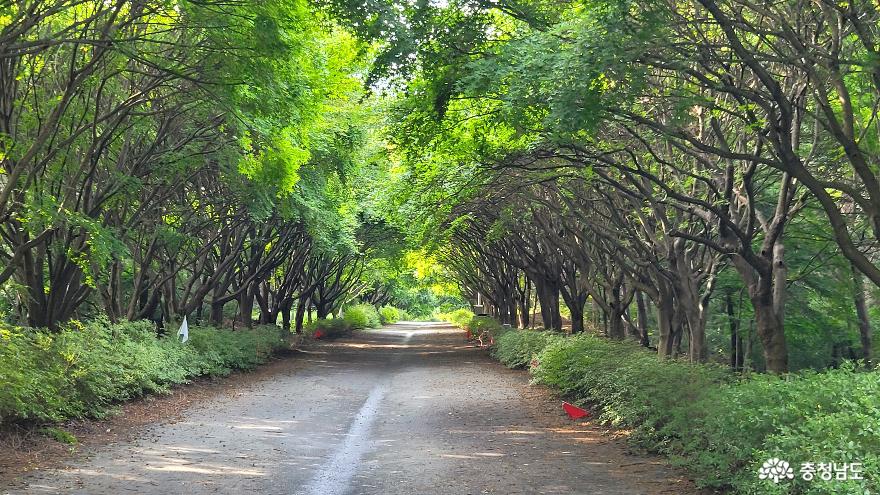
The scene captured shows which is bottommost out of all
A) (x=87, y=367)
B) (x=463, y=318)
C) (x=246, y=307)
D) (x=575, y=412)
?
(x=575, y=412)

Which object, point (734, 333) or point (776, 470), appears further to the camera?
point (734, 333)

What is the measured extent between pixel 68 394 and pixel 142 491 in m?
4.30

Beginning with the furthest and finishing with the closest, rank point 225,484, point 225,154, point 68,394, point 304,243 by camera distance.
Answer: point 304,243 < point 225,154 < point 68,394 < point 225,484

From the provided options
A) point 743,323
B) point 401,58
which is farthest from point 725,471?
point 743,323

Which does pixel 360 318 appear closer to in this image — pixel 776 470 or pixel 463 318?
pixel 463 318

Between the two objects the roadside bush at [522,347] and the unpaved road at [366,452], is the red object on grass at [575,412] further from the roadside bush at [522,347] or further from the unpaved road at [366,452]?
the roadside bush at [522,347]

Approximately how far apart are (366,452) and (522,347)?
14.8m

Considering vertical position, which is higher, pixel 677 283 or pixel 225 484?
pixel 677 283

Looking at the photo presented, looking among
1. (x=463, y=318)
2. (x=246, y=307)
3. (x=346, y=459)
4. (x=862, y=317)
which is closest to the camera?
(x=346, y=459)

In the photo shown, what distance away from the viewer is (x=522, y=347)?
24.3m

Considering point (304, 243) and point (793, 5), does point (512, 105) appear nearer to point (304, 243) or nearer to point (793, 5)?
point (793, 5)

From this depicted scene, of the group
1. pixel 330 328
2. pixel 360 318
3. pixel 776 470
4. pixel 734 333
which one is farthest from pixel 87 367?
pixel 360 318

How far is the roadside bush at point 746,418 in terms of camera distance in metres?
5.50

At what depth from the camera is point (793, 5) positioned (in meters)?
9.70
